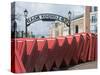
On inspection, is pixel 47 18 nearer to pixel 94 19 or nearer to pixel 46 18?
pixel 46 18

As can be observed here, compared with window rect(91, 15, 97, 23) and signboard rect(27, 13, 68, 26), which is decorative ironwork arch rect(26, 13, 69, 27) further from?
window rect(91, 15, 97, 23)

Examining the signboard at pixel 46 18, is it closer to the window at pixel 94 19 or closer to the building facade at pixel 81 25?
the building facade at pixel 81 25

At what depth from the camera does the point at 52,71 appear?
2328 mm

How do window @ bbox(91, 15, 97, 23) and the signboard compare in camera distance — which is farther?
window @ bbox(91, 15, 97, 23)

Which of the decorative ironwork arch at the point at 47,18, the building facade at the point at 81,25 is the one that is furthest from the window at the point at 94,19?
the decorative ironwork arch at the point at 47,18

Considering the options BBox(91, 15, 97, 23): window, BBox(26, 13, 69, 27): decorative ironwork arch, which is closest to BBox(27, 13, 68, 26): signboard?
BBox(26, 13, 69, 27): decorative ironwork arch

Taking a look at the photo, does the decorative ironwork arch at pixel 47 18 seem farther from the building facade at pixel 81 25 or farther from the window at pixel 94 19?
Answer: the window at pixel 94 19

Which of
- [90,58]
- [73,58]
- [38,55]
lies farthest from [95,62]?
[38,55]

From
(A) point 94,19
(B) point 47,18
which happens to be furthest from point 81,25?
(B) point 47,18

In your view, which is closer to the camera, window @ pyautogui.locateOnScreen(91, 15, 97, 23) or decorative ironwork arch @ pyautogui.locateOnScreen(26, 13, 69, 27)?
decorative ironwork arch @ pyautogui.locateOnScreen(26, 13, 69, 27)

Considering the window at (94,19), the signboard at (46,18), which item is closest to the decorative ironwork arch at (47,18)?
the signboard at (46,18)

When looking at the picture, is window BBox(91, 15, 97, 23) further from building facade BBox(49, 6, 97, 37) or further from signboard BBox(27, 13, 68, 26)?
signboard BBox(27, 13, 68, 26)

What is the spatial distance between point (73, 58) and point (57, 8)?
563 mm

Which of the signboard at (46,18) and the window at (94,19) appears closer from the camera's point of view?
the signboard at (46,18)
